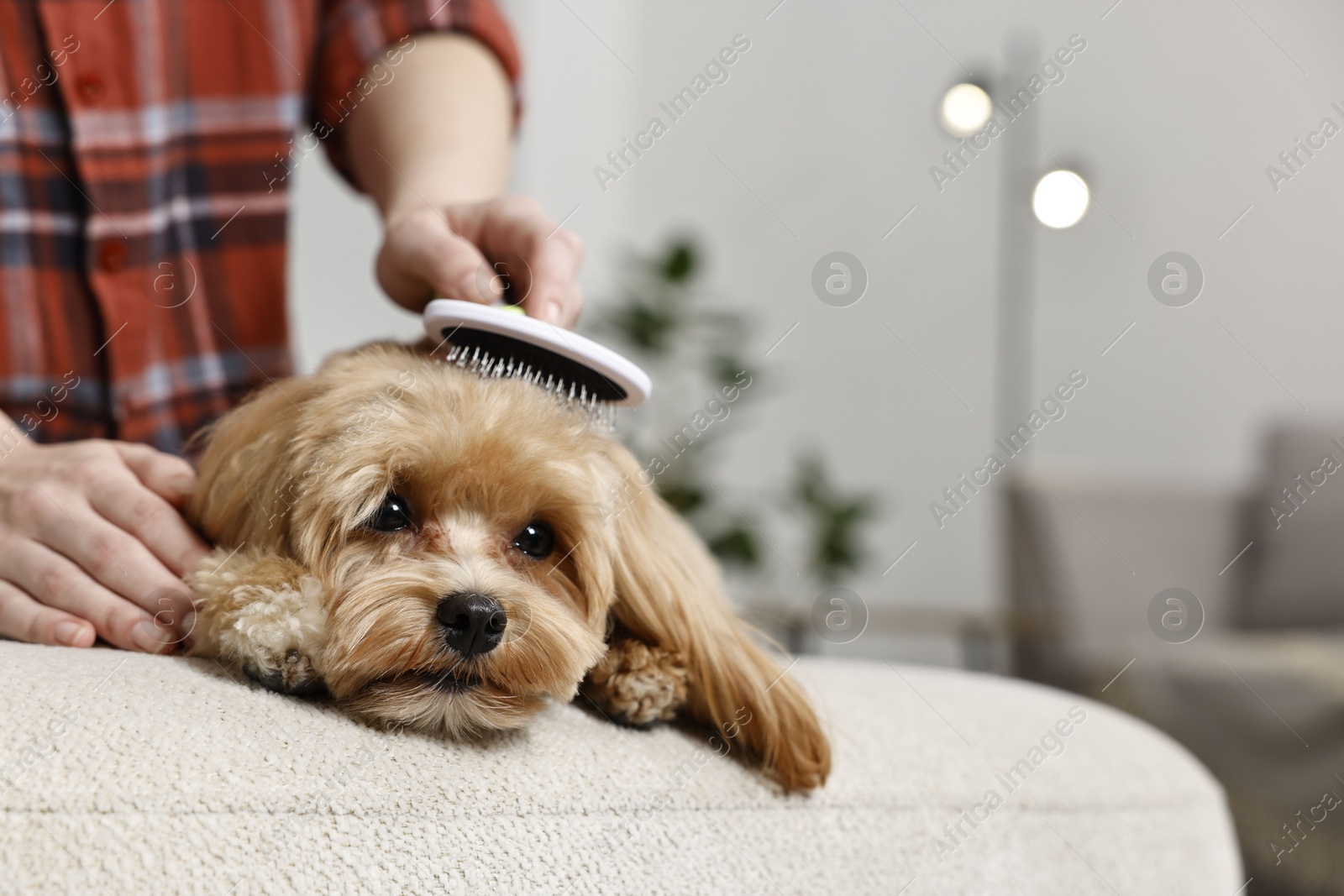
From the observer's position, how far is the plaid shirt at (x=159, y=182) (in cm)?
133

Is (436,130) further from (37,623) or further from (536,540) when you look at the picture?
(37,623)

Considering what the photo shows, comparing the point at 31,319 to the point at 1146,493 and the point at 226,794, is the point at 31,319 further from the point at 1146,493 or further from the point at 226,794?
the point at 1146,493

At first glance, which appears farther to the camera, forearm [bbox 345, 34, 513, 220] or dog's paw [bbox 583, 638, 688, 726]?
forearm [bbox 345, 34, 513, 220]

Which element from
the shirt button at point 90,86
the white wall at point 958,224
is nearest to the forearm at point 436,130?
the shirt button at point 90,86

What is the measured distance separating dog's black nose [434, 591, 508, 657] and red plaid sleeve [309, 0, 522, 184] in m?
0.98

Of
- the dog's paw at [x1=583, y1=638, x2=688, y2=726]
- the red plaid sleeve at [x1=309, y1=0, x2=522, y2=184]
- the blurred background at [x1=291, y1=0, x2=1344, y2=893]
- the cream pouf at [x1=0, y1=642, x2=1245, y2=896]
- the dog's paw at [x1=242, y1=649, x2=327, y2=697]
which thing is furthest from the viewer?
the blurred background at [x1=291, y1=0, x2=1344, y2=893]

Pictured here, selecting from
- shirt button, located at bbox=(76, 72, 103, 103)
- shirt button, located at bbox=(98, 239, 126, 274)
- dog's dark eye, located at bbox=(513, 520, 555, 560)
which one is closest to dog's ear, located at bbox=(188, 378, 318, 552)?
dog's dark eye, located at bbox=(513, 520, 555, 560)

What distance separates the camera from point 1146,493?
360 cm

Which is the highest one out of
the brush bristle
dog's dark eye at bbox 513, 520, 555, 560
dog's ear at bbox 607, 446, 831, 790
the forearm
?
the forearm

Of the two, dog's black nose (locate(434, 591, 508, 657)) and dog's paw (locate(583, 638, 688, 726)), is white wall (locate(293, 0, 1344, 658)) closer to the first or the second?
dog's paw (locate(583, 638, 688, 726))

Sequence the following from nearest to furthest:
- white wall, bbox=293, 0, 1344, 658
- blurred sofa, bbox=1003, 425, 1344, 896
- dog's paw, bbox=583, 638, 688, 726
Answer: dog's paw, bbox=583, 638, 688, 726 → blurred sofa, bbox=1003, 425, 1344, 896 → white wall, bbox=293, 0, 1344, 658

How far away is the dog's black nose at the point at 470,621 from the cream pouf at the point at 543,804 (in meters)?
0.08

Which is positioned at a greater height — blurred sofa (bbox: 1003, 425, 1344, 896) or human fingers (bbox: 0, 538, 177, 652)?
blurred sofa (bbox: 1003, 425, 1344, 896)

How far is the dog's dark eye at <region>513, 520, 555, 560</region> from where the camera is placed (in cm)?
104
